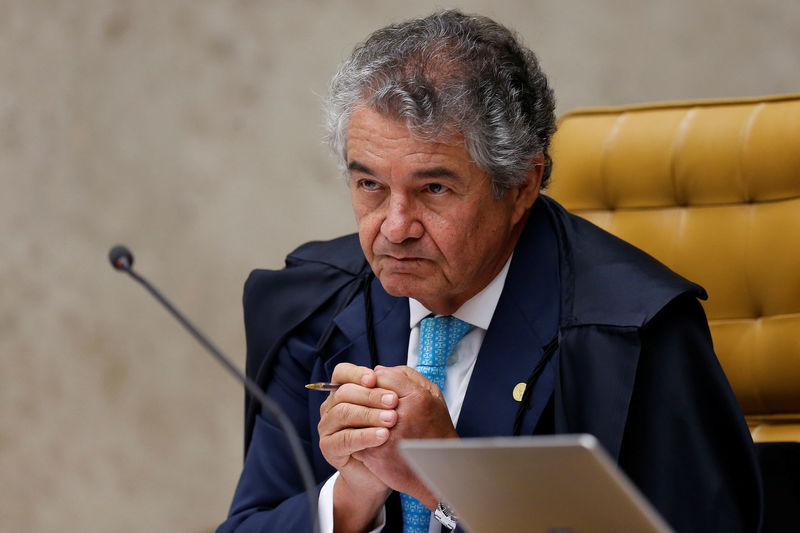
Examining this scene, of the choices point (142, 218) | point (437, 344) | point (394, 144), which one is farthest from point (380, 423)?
point (142, 218)

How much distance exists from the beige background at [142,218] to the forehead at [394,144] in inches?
59.8

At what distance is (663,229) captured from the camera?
2.00 metres

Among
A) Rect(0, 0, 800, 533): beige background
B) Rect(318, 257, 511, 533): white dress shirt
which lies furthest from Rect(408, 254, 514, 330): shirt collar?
Rect(0, 0, 800, 533): beige background

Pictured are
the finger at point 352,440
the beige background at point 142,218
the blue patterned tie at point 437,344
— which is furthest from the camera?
the beige background at point 142,218

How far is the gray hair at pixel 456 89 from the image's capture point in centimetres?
145

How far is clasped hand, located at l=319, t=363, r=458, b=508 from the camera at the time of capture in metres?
1.37

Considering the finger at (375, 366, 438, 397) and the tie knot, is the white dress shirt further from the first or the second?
the finger at (375, 366, 438, 397)

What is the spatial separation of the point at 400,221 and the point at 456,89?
22cm

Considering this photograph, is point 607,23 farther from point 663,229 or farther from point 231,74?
point 231,74

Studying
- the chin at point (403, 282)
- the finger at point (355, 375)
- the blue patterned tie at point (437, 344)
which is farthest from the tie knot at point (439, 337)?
the finger at point (355, 375)

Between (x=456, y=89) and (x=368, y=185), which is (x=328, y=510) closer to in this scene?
(x=368, y=185)

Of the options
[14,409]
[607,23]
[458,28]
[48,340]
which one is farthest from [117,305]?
[458,28]

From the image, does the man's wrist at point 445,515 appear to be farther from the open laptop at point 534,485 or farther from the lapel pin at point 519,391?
the open laptop at point 534,485

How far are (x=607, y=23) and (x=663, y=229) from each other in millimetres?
902
